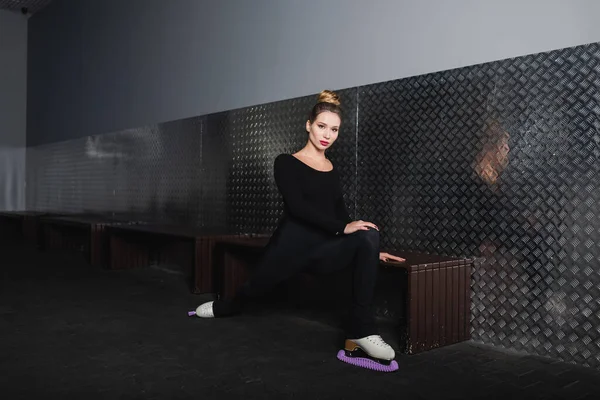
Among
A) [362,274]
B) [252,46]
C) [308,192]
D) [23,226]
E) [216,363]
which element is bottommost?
[216,363]

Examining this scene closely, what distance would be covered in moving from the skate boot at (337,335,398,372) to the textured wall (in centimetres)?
883

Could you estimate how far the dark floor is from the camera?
2070 mm

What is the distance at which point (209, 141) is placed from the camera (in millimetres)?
4863

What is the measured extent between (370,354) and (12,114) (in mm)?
9394

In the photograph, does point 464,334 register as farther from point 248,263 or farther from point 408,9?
point 408,9

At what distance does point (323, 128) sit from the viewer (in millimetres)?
2785

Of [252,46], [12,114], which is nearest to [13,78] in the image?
[12,114]

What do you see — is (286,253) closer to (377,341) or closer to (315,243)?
(315,243)

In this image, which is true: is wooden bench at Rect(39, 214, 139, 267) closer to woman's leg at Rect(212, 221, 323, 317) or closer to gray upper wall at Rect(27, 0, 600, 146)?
gray upper wall at Rect(27, 0, 600, 146)

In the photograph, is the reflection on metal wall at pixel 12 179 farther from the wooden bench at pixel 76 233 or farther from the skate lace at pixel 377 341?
the skate lace at pixel 377 341

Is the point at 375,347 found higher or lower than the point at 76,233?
lower

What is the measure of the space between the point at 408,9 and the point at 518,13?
2.41 ft

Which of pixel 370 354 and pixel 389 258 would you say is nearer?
pixel 370 354

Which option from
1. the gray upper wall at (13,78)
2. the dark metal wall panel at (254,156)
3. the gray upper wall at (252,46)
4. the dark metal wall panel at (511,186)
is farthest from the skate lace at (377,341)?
the gray upper wall at (13,78)
